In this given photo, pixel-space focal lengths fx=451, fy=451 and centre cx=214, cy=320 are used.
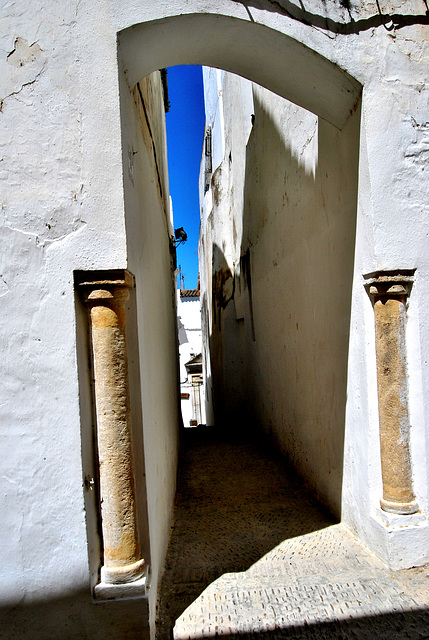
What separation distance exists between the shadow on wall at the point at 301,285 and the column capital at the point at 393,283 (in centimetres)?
36

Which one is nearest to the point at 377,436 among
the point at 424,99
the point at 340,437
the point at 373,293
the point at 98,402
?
the point at 340,437

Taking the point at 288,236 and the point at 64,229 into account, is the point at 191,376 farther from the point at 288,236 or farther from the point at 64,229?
the point at 64,229

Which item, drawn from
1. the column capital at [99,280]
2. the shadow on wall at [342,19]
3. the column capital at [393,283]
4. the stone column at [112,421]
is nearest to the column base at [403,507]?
the column capital at [393,283]

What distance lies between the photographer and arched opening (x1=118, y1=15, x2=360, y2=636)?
2711 mm

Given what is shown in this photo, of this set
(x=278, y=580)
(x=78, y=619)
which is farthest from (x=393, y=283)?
(x=78, y=619)

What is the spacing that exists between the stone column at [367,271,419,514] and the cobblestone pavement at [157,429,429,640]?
0.49m

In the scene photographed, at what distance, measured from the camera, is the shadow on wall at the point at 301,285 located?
349 cm

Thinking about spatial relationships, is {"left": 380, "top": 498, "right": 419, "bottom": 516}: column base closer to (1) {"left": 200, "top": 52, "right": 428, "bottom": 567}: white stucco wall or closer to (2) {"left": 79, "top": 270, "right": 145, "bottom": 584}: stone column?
(1) {"left": 200, "top": 52, "right": 428, "bottom": 567}: white stucco wall

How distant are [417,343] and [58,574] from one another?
7.90 ft

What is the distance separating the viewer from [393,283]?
2.87m

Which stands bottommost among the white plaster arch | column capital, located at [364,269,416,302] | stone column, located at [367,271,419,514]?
stone column, located at [367,271,419,514]

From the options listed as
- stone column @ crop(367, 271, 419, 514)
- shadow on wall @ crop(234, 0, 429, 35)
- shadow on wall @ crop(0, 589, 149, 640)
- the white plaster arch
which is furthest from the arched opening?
stone column @ crop(367, 271, 419, 514)

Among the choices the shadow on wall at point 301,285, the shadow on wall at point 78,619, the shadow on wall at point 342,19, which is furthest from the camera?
the shadow on wall at point 301,285

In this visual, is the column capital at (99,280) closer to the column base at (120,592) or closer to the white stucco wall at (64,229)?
the white stucco wall at (64,229)
